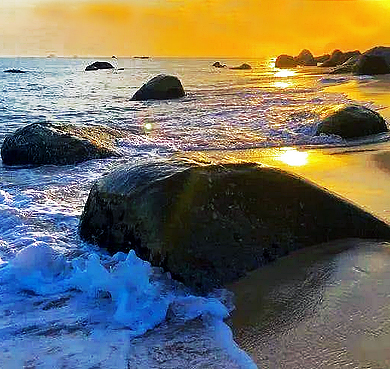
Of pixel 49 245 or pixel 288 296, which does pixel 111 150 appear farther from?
pixel 288 296

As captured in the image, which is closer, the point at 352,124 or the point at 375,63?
the point at 352,124

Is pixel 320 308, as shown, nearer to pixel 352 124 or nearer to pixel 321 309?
pixel 321 309

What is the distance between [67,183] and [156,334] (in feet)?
14.7

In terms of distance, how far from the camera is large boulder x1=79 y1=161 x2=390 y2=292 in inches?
150

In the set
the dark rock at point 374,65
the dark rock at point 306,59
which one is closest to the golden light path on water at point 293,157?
the dark rock at point 374,65

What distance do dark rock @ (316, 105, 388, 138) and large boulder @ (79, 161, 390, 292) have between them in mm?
6217

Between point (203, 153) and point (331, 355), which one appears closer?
point (331, 355)

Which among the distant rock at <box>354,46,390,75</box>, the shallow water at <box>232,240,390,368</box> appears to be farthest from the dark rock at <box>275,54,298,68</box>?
the shallow water at <box>232,240,390,368</box>

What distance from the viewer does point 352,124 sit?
1038 centimetres

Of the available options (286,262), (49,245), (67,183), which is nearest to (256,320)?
(286,262)

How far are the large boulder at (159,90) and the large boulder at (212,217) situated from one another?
756 inches

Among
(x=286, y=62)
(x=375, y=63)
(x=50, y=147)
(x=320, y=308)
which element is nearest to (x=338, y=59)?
(x=286, y=62)

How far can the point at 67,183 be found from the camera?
7.19 metres

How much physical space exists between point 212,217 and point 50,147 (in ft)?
18.9
